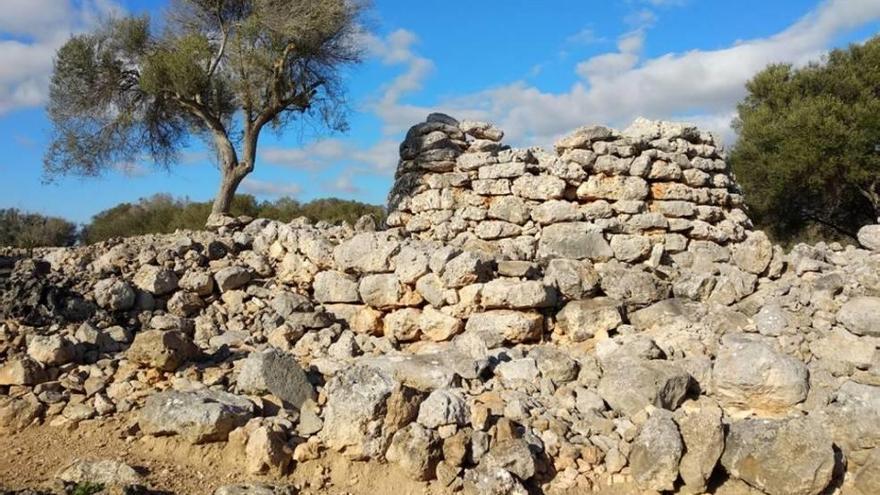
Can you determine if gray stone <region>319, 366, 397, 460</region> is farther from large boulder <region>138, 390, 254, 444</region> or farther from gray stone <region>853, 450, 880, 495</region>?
gray stone <region>853, 450, 880, 495</region>

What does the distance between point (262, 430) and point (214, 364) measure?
1.61m

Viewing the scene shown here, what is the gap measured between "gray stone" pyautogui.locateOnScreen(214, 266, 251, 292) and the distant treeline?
9.23 meters

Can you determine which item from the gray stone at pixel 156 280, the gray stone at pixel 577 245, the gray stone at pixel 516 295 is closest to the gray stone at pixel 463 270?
the gray stone at pixel 516 295

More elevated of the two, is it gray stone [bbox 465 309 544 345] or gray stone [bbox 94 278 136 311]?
gray stone [bbox 94 278 136 311]

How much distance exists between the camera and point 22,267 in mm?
7570

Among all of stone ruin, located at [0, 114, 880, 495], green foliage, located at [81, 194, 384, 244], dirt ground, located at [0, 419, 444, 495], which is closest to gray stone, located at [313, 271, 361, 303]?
stone ruin, located at [0, 114, 880, 495]

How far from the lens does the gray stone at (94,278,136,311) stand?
733cm

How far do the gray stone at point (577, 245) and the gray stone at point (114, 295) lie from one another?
185 inches

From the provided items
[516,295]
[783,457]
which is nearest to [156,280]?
[516,295]

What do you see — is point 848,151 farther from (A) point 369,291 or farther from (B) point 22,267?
(B) point 22,267

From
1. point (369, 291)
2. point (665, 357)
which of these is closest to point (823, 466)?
point (665, 357)

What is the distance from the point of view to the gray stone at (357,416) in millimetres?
5383

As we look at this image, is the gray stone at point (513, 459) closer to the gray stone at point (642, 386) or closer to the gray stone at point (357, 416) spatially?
the gray stone at point (357, 416)

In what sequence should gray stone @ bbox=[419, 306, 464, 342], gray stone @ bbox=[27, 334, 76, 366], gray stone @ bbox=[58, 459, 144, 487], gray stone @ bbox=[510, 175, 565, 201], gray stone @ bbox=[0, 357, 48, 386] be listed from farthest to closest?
gray stone @ bbox=[510, 175, 565, 201] → gray stone @ bbox=[419, 306, 464, 342] → gray stone @ bbox=[27, 334, 76, 366] → gray stone @ bbox=[0, 357, 48, 386] → gray stone @ bbox=[58, 459, 144, 487]
